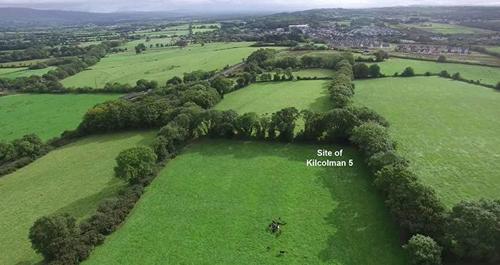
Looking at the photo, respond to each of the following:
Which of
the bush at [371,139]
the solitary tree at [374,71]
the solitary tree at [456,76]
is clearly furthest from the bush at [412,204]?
the solitary tree at [456,76]

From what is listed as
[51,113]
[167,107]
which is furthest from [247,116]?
[51,113]

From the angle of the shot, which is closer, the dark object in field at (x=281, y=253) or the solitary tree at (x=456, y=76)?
the dark object in field at (x=281, y=253)

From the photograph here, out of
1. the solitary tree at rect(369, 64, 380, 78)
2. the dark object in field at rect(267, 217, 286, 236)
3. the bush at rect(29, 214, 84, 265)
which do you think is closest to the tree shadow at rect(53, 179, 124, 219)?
the bush at rect(29, 214, 84, 265)

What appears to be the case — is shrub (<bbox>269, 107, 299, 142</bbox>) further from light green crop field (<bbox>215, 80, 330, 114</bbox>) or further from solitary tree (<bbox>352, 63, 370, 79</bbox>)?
solitary tree (<bbox>352, 63, 370, 79</bbox>)

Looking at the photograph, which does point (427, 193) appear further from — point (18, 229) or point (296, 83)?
point (296, 83)

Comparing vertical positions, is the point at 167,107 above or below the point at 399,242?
above

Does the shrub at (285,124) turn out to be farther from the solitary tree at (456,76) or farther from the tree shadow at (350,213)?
the solitary tree at (456,76)

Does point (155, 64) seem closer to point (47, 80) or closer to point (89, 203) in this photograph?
point (47, 80)
